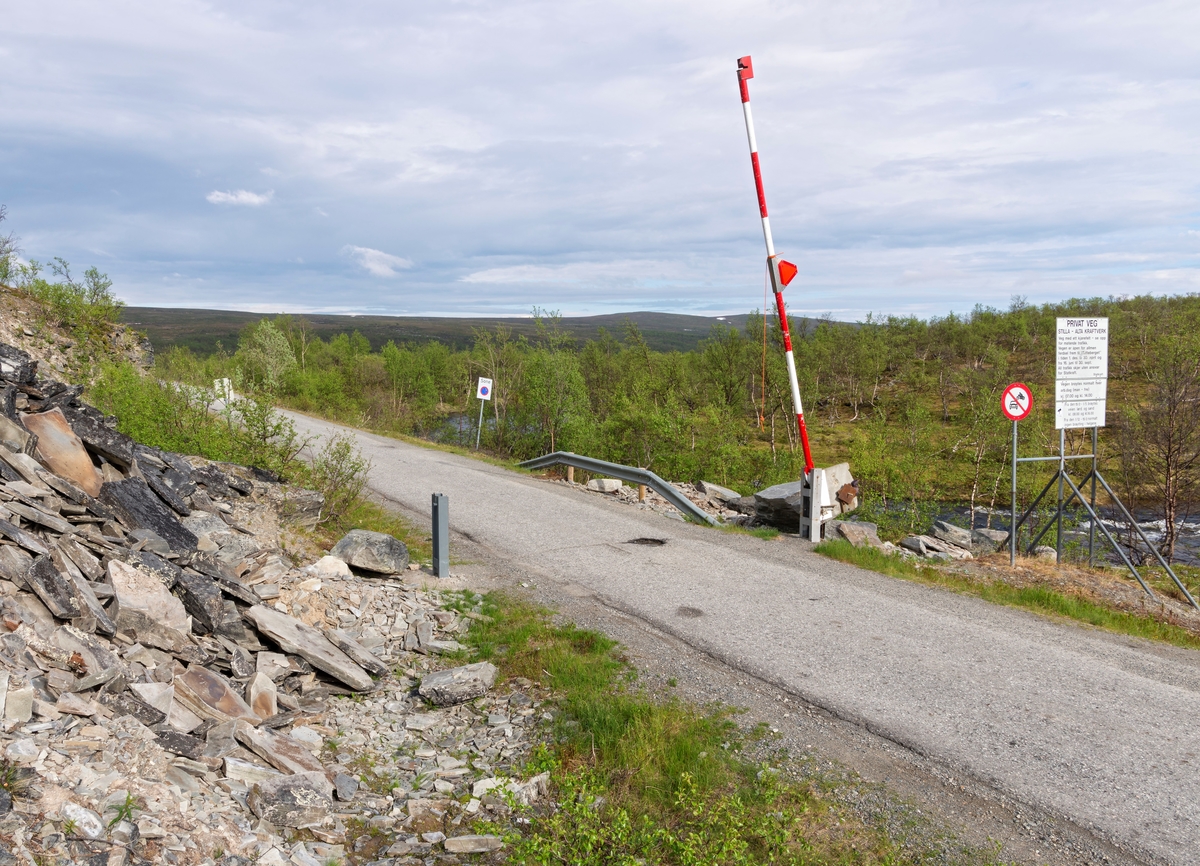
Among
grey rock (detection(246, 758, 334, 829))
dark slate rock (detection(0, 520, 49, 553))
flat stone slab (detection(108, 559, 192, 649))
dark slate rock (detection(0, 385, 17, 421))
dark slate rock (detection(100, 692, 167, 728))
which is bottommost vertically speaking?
grey rock (detection(246, 758, 334, 829))

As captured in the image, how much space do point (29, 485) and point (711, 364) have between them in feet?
162

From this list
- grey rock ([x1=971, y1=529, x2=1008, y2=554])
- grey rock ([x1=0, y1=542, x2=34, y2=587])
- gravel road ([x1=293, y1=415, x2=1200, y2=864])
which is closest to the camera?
gravel road ([x1=293, y1=415, x2=1200, y2=864])

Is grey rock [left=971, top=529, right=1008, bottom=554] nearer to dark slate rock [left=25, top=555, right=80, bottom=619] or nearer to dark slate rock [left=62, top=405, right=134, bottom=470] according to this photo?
dark slate rock [left=62, top=405, right=134, bottom=470]

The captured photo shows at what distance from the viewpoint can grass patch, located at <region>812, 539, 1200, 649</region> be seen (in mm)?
6973

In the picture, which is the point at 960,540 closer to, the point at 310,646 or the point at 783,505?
the point at 783,505

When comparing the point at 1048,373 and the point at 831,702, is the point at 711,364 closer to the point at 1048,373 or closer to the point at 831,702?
the point at 1048,373

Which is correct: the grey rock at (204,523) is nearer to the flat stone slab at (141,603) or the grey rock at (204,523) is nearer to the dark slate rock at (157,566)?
the dark slate rock at (157,566)

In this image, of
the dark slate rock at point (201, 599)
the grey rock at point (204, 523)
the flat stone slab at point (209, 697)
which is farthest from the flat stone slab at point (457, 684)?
the grey rock at point (204, 523)

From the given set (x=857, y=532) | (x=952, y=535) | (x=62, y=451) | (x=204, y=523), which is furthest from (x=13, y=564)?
(x=952, y=535)

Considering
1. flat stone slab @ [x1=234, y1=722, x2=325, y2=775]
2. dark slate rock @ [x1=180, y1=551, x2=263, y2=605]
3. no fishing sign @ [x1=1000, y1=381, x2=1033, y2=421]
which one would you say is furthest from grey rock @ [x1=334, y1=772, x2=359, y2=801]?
no fishing sign @ [x1=1000, y1=381, x2=1033, y2=421]

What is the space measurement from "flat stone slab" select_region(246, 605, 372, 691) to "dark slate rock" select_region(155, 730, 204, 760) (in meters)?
1.60

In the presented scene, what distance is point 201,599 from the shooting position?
5.46 meters

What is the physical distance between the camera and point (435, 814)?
4.04 meters

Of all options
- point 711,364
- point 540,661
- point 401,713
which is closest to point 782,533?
point 540,661
